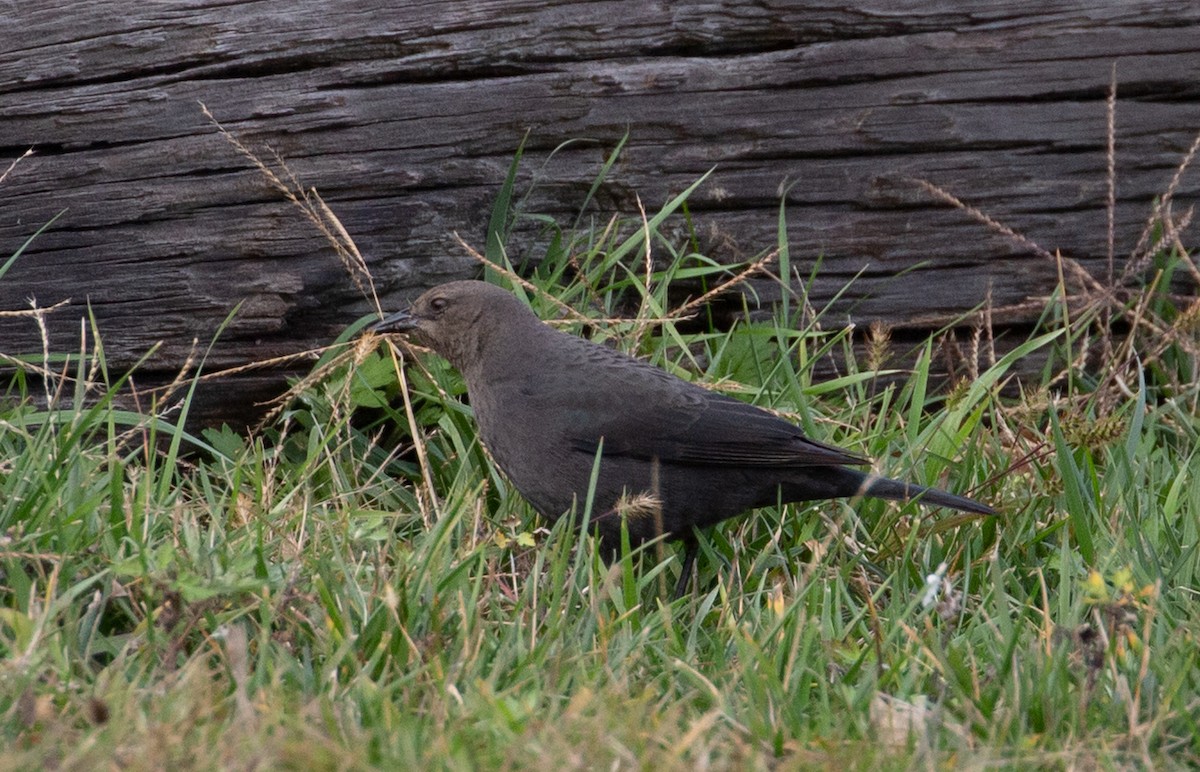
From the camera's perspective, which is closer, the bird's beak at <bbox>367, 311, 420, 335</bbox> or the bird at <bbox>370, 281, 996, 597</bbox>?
the bird at <bbox>370, 281, 996, 597</bbox>

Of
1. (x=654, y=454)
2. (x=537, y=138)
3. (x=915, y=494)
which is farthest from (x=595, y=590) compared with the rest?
(x=537, y=138)

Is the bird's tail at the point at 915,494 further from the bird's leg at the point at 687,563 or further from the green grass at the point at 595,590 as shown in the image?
the bird's leg at the point at 687,563

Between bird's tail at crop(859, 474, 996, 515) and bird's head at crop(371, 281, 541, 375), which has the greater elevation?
bird's head at crop(371, 281, 541, 375)

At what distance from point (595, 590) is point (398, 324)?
4.87ft

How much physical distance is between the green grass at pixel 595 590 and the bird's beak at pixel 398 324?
0.36ft

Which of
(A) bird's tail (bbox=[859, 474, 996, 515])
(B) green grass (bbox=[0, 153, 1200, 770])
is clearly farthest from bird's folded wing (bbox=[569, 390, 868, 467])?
(B) green grass (bbox=[0, 153, 1200, 770])

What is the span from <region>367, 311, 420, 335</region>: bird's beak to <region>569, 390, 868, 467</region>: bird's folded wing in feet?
2.55

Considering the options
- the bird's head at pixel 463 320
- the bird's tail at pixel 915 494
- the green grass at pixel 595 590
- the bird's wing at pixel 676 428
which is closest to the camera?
the green grass at pixel 595 590

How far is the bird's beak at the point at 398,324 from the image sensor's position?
4.50 m

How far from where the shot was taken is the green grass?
2.50m

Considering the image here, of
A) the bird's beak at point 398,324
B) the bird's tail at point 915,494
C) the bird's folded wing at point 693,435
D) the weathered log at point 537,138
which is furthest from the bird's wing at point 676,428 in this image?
the weathered log at point 537,138

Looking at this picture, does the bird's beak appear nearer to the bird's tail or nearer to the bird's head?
the bird's head

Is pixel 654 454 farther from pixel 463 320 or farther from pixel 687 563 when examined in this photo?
pixel 463 320

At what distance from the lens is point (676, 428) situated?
4.10m
